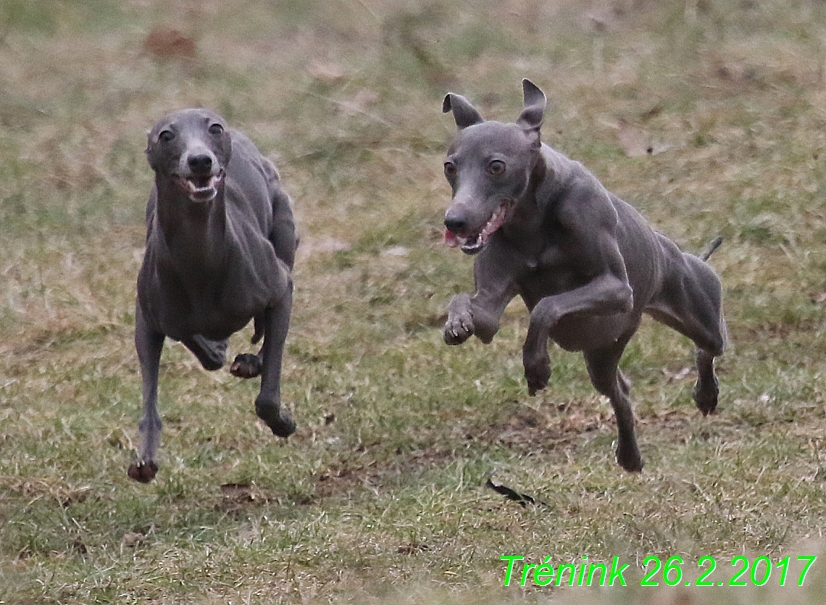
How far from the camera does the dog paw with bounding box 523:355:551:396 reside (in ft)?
18.2

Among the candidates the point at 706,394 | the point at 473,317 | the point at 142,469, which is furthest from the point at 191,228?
the point at 706,394

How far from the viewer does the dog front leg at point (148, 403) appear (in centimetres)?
638

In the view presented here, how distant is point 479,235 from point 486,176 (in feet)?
0.69

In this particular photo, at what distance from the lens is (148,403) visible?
659cm

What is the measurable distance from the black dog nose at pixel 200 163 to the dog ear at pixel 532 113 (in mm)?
1058

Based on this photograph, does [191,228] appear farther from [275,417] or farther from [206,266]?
[275,417]

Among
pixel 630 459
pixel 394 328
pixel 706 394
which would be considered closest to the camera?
pixel 630 459

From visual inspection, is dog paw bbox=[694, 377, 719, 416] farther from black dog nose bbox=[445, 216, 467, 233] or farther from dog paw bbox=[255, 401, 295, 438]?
black dog nose bbox=[445, 216, 467, 233]

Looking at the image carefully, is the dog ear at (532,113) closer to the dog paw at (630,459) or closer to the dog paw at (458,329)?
the dog paw at (458,329)

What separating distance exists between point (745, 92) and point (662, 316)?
18.3ft

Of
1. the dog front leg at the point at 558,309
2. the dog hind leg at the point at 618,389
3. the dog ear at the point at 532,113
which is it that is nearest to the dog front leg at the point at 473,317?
the dog front leg at the point at 558,309

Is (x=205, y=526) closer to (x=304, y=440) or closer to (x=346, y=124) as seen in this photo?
(x=304, y=440)

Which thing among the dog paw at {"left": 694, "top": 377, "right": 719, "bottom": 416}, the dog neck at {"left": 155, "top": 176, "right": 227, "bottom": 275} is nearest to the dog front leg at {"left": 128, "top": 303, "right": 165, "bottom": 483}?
the dog neck at {"left": 155, "top": 176, "right": 227, "bottom": 275}

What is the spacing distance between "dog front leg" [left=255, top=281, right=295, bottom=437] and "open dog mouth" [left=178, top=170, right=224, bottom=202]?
2.89 ft
